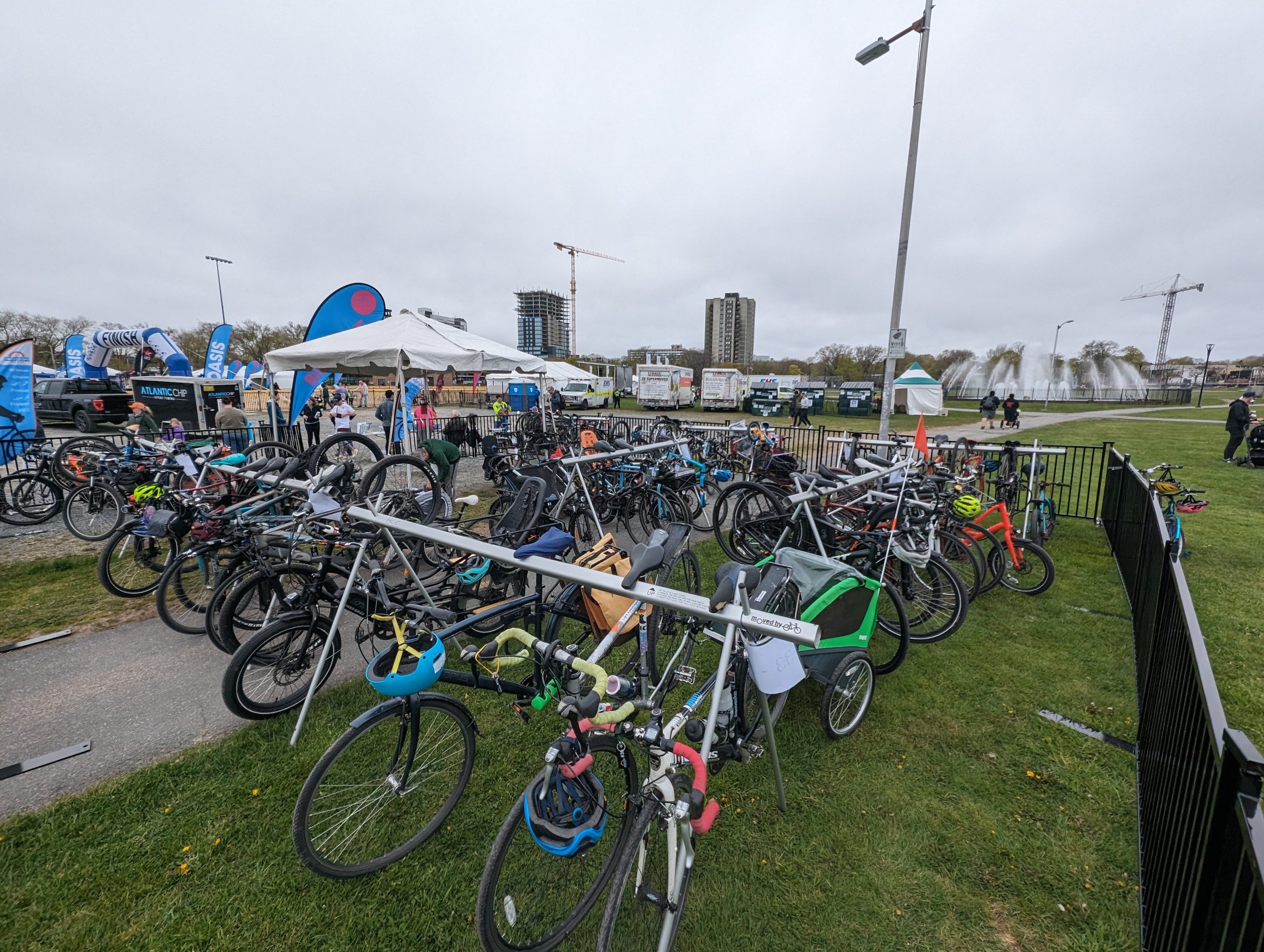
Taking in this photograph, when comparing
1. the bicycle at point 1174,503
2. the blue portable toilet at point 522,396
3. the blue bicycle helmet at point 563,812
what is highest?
the blue portable toilet at point 522,396

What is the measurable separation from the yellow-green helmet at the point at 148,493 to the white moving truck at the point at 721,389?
30.2m

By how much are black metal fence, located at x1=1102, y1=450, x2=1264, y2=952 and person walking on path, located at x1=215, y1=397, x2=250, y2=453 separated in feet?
37.4

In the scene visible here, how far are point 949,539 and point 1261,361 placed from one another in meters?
129

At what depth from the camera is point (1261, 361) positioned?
84688 mm

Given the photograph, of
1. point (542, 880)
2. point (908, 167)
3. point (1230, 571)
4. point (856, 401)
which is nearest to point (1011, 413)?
point (856, 401)

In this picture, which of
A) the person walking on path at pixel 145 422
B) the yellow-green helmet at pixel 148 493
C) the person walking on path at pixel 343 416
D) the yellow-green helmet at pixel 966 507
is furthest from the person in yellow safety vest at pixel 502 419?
the yellow-green helmet at pixel 966 507

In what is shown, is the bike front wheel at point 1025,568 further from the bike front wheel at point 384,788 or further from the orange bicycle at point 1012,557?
the bike front wheel at point 384,788

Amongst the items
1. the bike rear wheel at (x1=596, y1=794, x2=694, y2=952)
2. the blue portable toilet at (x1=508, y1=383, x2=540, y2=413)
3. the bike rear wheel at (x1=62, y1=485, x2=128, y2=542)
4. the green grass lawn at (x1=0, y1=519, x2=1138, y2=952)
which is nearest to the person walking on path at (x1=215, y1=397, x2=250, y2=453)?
the bike rear wheel at (x1=62, y1=485, x2=128, y2=542)

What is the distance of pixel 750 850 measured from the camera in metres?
2.38

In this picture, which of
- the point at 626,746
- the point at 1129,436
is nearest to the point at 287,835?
the point at 626,746

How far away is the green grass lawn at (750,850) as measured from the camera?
202 cm

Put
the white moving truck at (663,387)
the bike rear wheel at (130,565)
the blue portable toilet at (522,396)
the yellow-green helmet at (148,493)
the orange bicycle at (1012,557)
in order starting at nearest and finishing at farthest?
the bike rear wheel at (130,565)
the yellow-green helmet at (148,493)
the orange bicycle at (1012,557)
the blue portable toilet at (522,396)
the white moving truck at (663,387)

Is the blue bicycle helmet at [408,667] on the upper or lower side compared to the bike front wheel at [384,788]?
upper

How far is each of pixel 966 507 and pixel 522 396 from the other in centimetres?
2515
